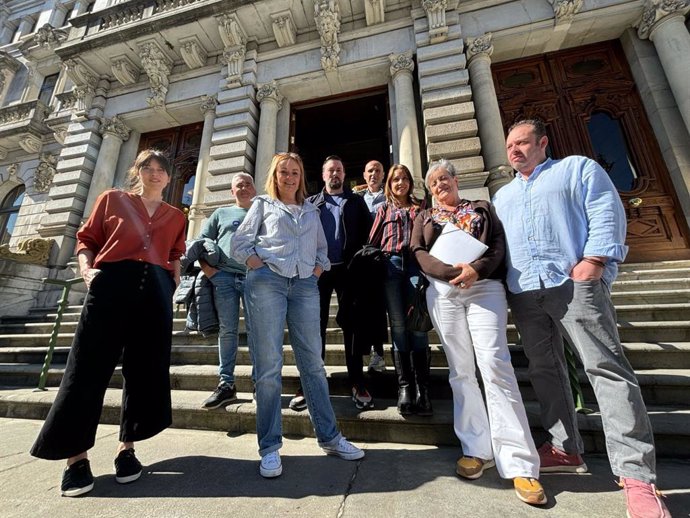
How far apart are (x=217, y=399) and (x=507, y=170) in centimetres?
585

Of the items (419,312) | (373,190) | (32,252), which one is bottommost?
(419,312)

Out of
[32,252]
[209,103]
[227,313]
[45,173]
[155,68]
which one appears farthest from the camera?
[45,173]

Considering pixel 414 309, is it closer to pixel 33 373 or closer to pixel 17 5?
pixel 33 373

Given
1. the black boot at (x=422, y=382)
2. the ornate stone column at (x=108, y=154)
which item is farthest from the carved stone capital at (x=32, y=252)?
the black boot at (x=422, y=382)

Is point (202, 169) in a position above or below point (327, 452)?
above

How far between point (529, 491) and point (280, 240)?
202cm

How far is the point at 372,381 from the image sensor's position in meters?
2.86

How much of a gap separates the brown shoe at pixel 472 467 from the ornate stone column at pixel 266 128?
6421 millimetres

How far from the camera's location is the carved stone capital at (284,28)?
7410mm

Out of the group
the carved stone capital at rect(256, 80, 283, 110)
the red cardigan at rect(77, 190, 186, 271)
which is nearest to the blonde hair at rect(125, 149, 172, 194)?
the red cardigan at rect(77, 190, 186, 271)

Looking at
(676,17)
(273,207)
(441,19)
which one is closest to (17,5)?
(441,19)

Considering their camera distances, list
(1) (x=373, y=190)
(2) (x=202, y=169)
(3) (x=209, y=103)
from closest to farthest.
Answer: (1) (x=373, y=190), (2) (x=202, y=169), (3) (x=209, y=103)

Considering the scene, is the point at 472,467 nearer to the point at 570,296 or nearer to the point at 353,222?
the point at 570,296

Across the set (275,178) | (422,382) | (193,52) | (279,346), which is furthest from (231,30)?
(422,382)
